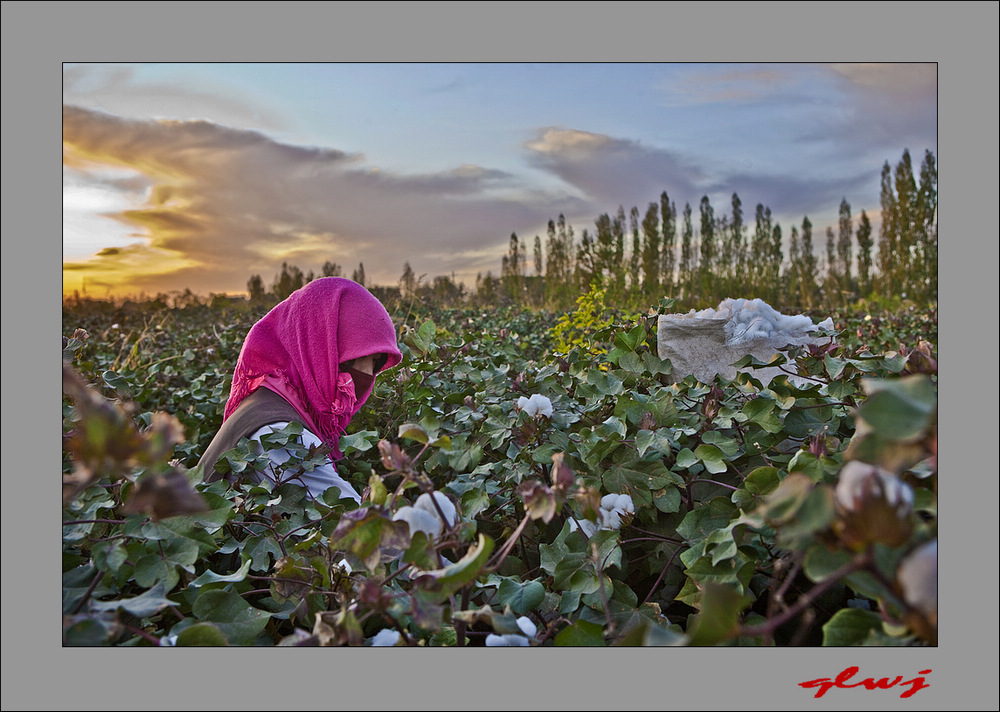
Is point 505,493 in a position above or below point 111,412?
below

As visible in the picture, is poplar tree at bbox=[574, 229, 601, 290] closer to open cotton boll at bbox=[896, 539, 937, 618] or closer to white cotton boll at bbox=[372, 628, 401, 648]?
white cotton boll at bbox=[372, 628, 401, 648]

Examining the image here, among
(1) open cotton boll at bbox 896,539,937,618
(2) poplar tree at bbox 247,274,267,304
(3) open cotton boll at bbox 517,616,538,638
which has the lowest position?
(3) open cotton boll at bbox 517,616,538,638

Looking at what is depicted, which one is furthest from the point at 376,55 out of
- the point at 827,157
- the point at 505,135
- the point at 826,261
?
the point at 826,261

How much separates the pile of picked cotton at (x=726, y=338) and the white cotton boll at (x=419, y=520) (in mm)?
1158

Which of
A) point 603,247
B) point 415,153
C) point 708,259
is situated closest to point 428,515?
point 415,153

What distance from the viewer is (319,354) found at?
241cm

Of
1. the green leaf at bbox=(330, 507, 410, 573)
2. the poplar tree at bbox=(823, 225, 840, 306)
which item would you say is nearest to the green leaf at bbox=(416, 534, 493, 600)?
the green leaf at bbox=(330, 507, 410, 573)

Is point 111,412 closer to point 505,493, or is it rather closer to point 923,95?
point 505,493

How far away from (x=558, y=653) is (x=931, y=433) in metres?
0.59

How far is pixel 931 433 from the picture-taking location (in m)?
0.52

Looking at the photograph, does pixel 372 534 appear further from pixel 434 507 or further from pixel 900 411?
pixel 900 411

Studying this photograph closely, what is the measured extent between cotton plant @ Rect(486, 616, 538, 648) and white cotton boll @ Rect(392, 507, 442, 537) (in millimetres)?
188
